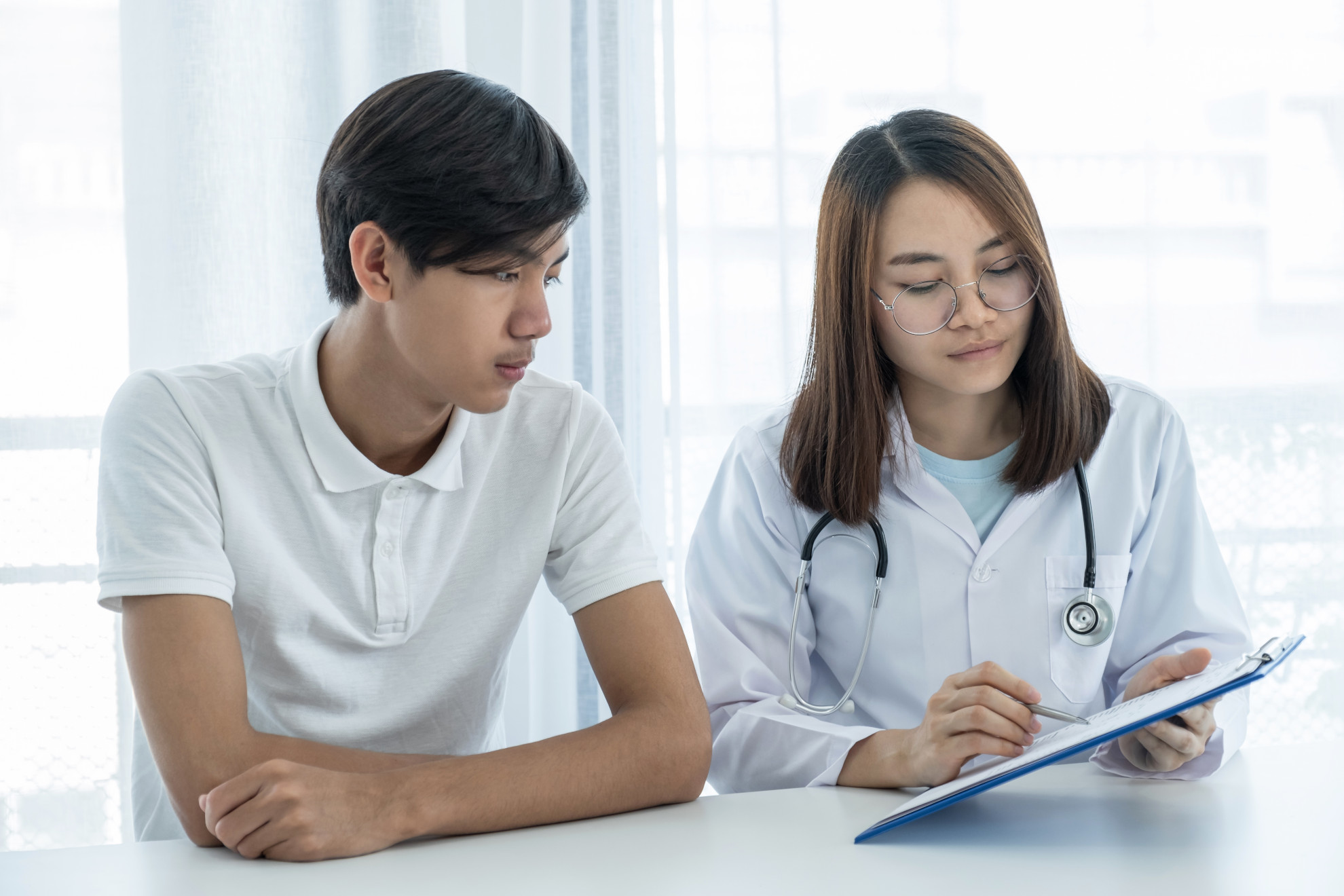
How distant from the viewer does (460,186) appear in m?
1.10

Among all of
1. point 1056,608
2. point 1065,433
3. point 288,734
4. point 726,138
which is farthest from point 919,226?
point 288,734

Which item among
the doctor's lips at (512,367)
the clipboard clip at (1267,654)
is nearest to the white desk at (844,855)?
the clipboard clip at (1267,654)

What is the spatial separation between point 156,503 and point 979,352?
37.1 inches

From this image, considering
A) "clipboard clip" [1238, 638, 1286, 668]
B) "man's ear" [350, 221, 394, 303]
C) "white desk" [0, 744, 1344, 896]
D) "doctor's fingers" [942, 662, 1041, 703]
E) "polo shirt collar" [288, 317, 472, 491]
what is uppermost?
"man's ear" [350, 221, 394, 303]

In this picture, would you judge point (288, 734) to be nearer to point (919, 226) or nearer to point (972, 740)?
point (972, 740)

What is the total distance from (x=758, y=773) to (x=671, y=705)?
0.67 feet

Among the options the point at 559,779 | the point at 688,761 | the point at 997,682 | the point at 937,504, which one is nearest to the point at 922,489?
the point at 937,504

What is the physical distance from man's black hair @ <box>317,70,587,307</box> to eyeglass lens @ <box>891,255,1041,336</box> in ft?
1.38

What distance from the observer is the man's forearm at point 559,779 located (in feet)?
2.99

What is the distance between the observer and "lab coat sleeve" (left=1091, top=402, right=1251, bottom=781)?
4.16 feet

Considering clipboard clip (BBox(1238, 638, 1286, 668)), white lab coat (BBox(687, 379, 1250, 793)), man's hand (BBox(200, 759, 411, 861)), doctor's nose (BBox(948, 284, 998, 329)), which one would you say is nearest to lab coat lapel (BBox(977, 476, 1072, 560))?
white lab coat (BBox(687, 379, 1250, 793))

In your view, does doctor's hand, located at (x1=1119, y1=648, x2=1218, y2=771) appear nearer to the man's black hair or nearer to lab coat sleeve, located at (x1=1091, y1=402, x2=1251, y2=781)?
lab coat sleeve, located at (x1=1091, y1=402, x2=1251, y2=781)

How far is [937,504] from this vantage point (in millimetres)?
1323

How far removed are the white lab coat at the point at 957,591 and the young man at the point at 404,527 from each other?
0.17 m
